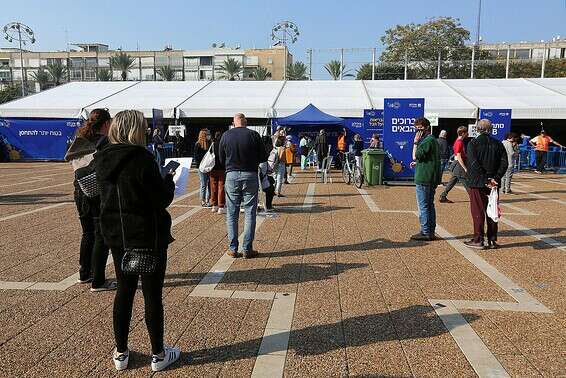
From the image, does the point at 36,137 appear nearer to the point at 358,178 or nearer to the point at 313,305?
the point at 358,178

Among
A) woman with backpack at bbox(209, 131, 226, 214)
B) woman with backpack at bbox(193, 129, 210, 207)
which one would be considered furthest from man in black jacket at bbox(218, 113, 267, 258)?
woman with backpack at bbox(193, 129, 210, 207)

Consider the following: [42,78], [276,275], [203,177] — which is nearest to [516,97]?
[203,177]

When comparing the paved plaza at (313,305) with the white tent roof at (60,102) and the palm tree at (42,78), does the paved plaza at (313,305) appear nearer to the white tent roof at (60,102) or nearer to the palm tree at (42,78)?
the white tent roof at (60,102)

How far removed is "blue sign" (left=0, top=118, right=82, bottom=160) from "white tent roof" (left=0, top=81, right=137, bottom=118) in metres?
0.34

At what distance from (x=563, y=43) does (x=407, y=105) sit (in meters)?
101

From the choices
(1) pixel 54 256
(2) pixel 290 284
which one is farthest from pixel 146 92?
(2) pixel 290 284

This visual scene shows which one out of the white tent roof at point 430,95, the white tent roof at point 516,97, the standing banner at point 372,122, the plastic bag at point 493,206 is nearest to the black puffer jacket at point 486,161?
the plastic bag at point 493,206

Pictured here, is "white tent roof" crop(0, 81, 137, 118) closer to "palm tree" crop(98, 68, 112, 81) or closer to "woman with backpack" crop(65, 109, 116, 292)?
"woman with backpack" crop(65, 109, 116, 292)

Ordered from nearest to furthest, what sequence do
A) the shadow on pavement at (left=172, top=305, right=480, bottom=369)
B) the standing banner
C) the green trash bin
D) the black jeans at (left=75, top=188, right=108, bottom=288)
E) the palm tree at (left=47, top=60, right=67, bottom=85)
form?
the shadow on pavement at (left=172, top=305, right=480, bottom=369) < the black jeans at (left=75, top=188, right=108, bottom=288) < the green trash bin < the standing banner < the palm tree at (left=47, top=60, right=67, bottom=85)

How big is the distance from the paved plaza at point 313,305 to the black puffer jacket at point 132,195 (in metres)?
0.89

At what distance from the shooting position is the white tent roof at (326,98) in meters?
21.2

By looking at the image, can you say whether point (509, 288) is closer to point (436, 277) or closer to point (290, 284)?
point (436, 277)

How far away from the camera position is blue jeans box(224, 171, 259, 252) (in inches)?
217

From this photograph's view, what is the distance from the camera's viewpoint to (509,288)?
4.60 meters
